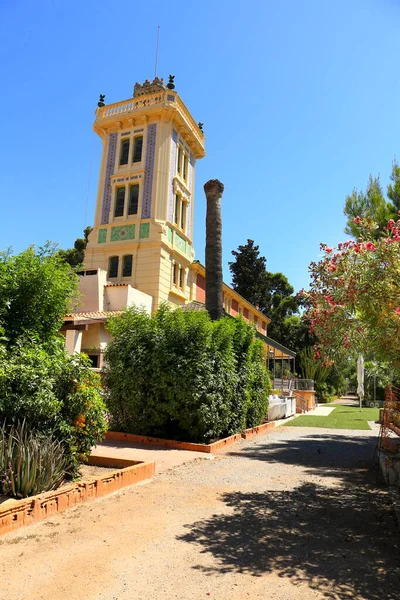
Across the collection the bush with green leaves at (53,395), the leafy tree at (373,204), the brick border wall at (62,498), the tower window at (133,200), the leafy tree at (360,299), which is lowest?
the brick border wall at (62,498)

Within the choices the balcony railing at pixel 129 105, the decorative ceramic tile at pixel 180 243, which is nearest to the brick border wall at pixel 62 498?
the decorative ceramic tile at pixel 180 243

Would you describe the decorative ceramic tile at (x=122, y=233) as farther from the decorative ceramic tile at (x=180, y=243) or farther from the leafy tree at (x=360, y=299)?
the leafy tree at (x=360, y=299)

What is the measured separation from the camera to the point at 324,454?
1008cm

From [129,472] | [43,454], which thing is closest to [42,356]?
[43,454]

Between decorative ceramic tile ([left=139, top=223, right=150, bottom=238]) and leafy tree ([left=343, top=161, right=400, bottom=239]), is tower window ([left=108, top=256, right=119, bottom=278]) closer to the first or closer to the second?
decorative ceramic tile ([left=139, top=223, right=150, bottom=238])

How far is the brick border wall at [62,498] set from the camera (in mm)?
4262

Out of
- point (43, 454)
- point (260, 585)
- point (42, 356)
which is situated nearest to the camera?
point (260, 585)

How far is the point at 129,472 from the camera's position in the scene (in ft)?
20.6

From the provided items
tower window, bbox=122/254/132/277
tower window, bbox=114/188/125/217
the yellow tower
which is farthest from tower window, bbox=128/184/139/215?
tower window, bbox=122/254/132/277

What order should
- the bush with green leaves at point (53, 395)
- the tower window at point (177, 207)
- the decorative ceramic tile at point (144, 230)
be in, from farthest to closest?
1. the tower window at point (177, 207)
2. the decorative ceramic tile at point (144, 230)
3. the bush with green leaves at point (53, 395)

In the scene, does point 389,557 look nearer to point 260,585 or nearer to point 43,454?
point 260,585

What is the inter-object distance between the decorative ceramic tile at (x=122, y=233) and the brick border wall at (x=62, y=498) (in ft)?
66.7

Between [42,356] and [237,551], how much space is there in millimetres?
3432

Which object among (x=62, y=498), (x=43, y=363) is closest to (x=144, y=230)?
(x=43, y=363)
